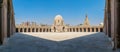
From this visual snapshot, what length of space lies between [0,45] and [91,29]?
42073 mm

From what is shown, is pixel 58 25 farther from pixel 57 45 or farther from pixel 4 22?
pixel 57 45

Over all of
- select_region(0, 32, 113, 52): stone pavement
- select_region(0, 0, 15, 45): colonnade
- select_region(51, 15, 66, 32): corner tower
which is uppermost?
select_region(0, 0, 15, 45): colonnade

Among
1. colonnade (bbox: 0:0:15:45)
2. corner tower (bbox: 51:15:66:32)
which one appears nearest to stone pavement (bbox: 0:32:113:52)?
colonnade (bbox: 0:0:15:45)

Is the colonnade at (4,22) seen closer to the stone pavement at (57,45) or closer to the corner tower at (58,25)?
the stone pavement at (57,45)

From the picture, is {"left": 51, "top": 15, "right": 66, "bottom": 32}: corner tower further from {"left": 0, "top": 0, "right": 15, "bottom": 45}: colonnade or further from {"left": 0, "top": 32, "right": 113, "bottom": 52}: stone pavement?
{"left": 0, "top": 32, "right": 113, "bottom": 52}: stone pavement

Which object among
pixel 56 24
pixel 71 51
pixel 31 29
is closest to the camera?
pixel 71 51

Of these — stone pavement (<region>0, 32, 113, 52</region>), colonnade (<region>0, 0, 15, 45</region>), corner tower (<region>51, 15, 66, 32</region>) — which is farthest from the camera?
corner tower (<region>51, 15, 66, 32</region>)

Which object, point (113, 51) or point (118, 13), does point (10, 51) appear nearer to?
point (113, 51)

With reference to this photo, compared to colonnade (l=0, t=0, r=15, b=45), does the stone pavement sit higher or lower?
lower

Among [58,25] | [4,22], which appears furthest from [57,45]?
[58,25]

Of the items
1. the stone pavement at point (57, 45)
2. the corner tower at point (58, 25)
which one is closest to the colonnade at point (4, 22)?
the stone pavement at point (57, 45)

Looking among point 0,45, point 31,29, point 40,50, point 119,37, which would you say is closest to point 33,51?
point 40,50

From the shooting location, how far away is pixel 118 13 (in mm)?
11578

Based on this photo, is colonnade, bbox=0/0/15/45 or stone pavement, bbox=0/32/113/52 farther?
colonnade, bbox=0/0/15/45
